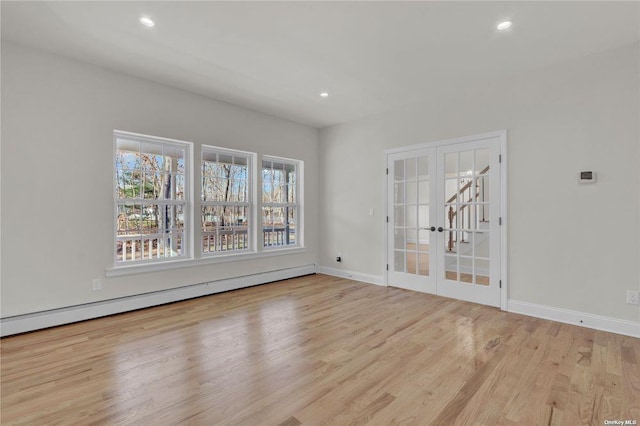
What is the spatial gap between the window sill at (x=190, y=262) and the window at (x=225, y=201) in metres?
0.16

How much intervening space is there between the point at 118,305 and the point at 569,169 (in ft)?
17.9

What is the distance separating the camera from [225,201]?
193 inches

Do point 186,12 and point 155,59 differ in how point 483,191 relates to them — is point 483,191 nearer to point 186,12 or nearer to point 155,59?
point 186,12

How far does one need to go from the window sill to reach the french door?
6.43 ft

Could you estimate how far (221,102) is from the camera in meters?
4.72

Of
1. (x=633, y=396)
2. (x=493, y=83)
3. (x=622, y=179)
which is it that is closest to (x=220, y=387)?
(x=633, y=396)

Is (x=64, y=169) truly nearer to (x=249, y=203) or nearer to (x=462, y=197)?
(x=249, y=203)

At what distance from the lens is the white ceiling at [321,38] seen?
2.56 metres

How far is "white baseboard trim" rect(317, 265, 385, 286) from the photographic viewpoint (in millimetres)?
5275

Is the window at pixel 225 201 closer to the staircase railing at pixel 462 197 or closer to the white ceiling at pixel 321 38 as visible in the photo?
the white ceiling at pixel 321 38

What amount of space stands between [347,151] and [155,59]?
11.0ft

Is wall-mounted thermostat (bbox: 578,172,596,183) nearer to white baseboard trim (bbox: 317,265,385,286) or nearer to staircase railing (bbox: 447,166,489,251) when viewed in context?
staircase railing (bbox: 447,166,489,251)

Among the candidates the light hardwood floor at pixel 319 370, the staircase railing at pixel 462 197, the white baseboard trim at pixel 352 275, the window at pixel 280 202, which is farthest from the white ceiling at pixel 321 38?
the white baseboard trim at pixel 352 275

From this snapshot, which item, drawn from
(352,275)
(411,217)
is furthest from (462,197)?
(352,275)
